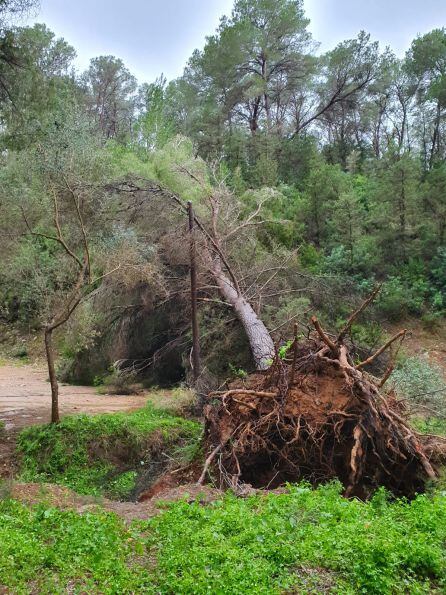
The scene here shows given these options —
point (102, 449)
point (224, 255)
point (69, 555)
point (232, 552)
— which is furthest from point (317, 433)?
point (224, 255)

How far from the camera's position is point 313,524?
4656 millimetres

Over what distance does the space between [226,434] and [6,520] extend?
3.41 meters

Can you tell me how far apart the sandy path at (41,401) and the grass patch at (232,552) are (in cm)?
741

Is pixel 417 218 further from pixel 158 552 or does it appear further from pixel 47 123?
pixel 158 552

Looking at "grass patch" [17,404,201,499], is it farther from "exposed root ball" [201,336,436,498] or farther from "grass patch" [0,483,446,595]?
"grass patch" [0,483,446,595]

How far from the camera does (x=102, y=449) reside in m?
10.2

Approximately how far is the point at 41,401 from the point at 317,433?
29.1 feet

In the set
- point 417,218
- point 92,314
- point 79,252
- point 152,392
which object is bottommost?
point 152,392

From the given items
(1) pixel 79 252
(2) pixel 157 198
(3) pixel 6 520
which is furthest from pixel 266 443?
(2) pixel 157 198

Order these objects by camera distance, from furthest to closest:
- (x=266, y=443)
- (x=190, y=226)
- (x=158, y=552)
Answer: (x=190, y=226)
(x=266, y=443)
(x=158, y=552)

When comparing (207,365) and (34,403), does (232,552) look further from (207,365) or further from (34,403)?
(34,403)

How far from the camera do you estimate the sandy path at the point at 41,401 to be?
12.0 m

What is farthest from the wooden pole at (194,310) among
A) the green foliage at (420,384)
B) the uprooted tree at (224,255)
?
the green foliage at (420,384)

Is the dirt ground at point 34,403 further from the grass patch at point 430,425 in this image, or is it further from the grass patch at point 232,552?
the grass patch at point 430,425
